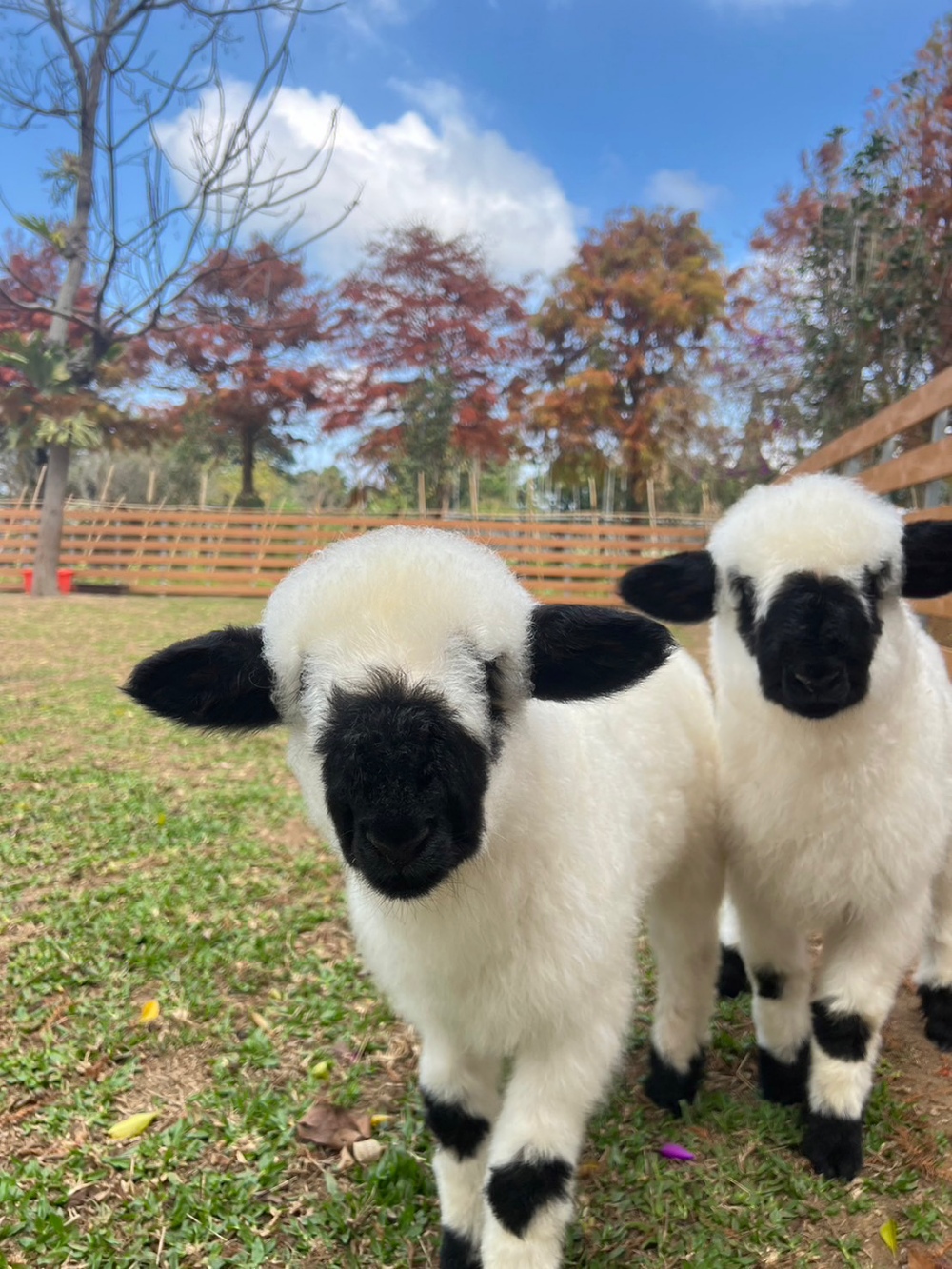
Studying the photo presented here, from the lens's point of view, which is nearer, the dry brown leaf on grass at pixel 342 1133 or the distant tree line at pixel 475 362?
the dry brown leaf on grass at pixel 342 1133

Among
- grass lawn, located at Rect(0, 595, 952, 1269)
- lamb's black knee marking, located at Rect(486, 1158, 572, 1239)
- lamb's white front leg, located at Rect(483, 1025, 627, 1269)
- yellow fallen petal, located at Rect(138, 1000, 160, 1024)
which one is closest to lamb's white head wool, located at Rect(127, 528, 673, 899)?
lamb's white front leg, located at Rect(483, 1025, 627, 1269)

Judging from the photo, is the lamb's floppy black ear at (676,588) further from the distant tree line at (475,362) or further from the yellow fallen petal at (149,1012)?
the distant tree line at (475,362)

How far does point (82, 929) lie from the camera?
3291 millimetres

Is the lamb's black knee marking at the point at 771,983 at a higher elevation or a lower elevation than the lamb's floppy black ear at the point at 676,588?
lower

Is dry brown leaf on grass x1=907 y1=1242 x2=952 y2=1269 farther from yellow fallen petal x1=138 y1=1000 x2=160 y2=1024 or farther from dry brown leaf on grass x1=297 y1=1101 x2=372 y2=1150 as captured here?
yellow fallen petal x1=138 y1=1000 x2=160 y2=1024

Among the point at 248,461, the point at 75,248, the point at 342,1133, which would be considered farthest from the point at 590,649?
the point at 248,461

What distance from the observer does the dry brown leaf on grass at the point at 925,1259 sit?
188 centimetres

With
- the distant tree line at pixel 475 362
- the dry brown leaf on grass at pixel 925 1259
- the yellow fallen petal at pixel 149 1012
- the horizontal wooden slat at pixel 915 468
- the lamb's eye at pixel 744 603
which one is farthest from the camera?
the distant tree line at pixel 475 362

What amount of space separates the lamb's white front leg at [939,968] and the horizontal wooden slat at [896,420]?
2.31m

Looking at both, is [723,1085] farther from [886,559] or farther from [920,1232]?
[886,559]

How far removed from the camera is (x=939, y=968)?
2.93m

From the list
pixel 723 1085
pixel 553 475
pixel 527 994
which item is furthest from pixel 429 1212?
pixel 553 475

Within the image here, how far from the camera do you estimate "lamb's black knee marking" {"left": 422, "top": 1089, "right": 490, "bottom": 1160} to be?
197 centimetres

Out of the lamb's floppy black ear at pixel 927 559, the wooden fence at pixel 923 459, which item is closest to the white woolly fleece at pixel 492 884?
the lamb's floppy black ear at pixel 927 559
